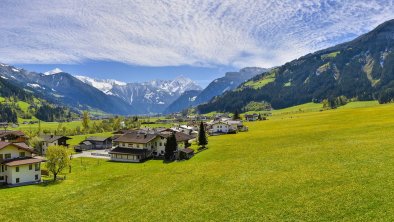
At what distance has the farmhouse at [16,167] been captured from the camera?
79.8 metres

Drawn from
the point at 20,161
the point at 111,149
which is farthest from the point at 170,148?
the point at 20,161

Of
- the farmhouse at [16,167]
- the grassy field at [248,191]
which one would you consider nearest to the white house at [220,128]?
the grassy field at [248,191]

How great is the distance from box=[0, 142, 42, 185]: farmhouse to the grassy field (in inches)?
228

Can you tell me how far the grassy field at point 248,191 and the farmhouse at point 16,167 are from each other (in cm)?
579

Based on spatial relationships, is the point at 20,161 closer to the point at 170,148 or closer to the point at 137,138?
the point at 170,148

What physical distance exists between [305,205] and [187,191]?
862 inches

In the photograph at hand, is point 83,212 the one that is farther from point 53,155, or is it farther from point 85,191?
point 53,155

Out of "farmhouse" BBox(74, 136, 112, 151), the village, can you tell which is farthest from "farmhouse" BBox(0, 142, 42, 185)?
"farmhouse" BBox(74, 136, 112, 151)

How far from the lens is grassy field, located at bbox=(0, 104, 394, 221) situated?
4175 cm

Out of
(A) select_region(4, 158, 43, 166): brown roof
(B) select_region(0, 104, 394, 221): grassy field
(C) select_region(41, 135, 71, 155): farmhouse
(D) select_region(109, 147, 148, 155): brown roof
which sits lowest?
(B) select_region(0, 104, 394, 221): grassy field

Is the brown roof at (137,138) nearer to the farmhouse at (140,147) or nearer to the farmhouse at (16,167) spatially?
the farmhouse at (140,147)

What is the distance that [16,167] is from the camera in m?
79.9

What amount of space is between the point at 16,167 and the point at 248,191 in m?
54.3

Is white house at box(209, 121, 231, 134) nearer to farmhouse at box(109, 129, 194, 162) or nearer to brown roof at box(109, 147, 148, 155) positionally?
farmhouse at box(109, 129, 194, 162)
